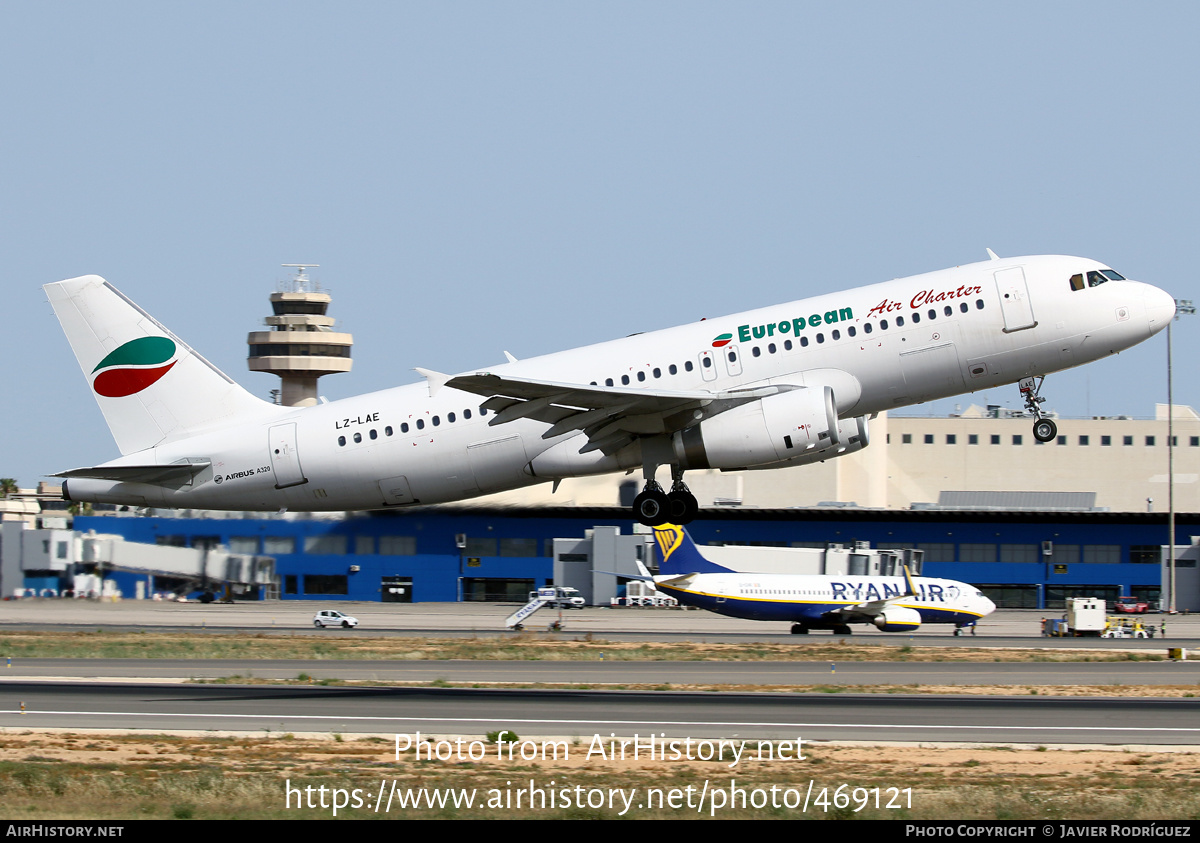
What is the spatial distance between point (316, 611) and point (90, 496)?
31.7 m

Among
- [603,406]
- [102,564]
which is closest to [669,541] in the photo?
[603,406]

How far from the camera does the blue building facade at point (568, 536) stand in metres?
62.7

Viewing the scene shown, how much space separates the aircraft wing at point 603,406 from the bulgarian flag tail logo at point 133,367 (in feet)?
33.6

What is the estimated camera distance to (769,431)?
1178 inches

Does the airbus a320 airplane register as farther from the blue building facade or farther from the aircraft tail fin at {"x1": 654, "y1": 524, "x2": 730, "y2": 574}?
the blue building facade

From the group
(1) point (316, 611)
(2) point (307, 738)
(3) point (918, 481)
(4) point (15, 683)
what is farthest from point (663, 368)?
(3) point (918, 481)

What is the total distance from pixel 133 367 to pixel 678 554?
27.3 m

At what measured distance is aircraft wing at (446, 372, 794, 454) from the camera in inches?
1129

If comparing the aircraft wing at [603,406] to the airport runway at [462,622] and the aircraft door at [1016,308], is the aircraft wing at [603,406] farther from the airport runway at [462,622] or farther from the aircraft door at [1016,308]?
the airport runway at [462,622]

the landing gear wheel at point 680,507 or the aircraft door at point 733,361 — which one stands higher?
the aircraft door at point 733,361

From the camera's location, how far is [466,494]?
33250 mm

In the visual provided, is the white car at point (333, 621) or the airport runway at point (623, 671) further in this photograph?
the white car at point (333, 621)

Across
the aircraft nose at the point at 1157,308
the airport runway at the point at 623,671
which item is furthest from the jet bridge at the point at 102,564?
the aircraft nose at the point at 1157,308

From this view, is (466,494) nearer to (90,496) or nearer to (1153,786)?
(90,496)
